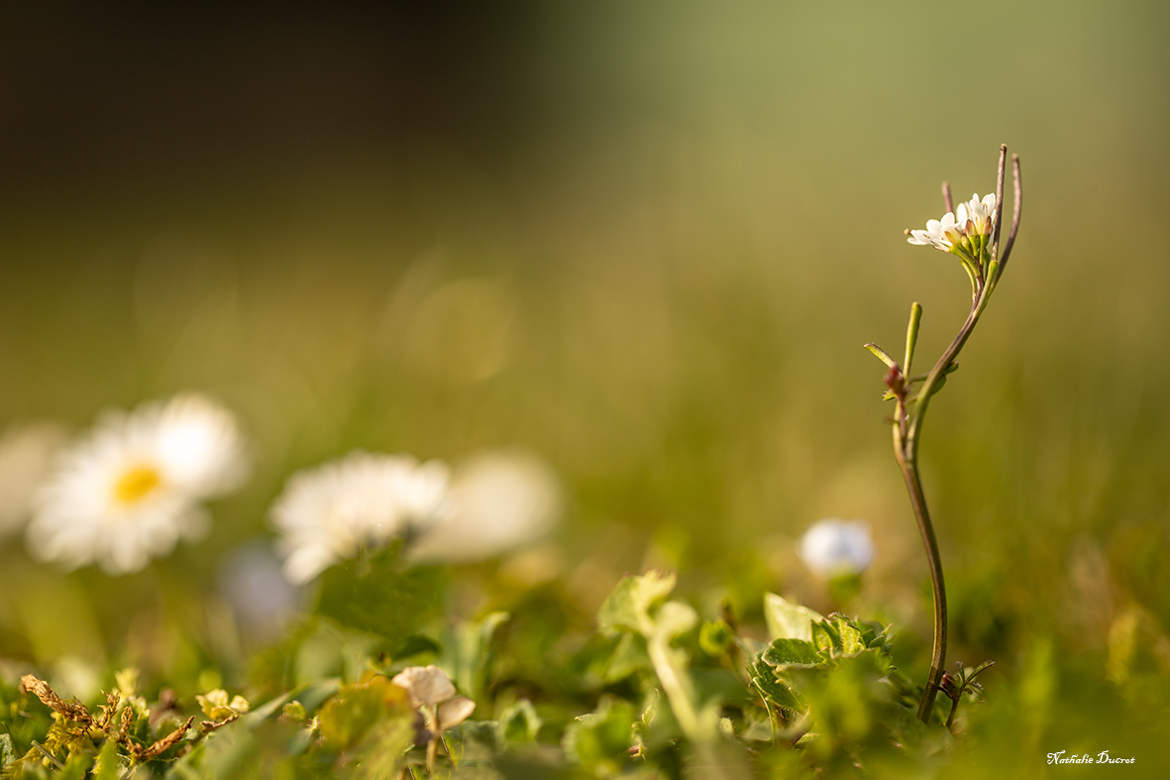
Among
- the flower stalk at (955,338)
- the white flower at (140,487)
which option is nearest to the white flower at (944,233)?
the flower stalk at (955,338)

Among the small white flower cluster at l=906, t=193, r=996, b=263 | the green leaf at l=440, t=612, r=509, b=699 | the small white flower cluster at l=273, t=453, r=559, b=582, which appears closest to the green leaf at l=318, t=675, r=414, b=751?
the green leaf at l=440, t=612, r=509, b=699

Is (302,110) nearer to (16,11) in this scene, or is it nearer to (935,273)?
(16,11)

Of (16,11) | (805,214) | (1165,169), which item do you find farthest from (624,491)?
(16,11)

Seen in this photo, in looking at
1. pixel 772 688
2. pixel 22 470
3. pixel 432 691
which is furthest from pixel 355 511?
pixel 22 470

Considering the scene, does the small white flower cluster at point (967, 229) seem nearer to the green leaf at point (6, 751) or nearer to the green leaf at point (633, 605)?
the green leaf at point (633, 605)

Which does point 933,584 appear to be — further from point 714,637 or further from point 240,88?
point 240,88

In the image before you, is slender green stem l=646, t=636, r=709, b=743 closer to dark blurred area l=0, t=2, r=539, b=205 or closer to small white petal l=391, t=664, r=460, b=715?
small white petal l=391, t=664, r=460, b=715
